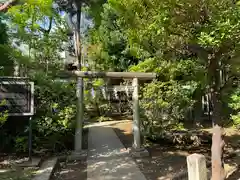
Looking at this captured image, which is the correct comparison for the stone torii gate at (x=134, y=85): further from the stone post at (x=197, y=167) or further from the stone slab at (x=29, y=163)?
the stone post at (x=197, y=167)

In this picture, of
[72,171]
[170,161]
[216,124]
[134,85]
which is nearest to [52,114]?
[72,171]

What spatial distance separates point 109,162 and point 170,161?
159cm

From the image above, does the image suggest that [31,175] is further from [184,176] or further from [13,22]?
[13,22]

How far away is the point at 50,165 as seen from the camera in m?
6.54

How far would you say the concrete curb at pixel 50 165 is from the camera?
5.56 meters

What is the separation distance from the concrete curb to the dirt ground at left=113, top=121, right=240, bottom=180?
166 cm

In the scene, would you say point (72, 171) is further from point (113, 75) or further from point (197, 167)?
point (197, 167)

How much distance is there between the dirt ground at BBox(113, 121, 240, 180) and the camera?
18.6ft

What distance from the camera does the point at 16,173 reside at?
580cm

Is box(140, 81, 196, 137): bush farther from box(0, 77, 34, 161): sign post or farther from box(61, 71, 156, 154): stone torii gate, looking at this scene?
box(0, 77, 34, 161): sign post

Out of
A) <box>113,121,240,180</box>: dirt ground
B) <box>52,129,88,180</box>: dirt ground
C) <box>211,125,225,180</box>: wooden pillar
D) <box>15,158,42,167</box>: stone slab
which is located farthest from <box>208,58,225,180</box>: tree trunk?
<box>15,158,42,167</box>: stone slab

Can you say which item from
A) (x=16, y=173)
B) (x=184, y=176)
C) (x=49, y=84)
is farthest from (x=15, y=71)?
(x=184, y=176)

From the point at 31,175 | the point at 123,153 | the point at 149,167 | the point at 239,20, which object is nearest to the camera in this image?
the point at 239,20

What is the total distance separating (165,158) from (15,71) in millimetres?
5925
